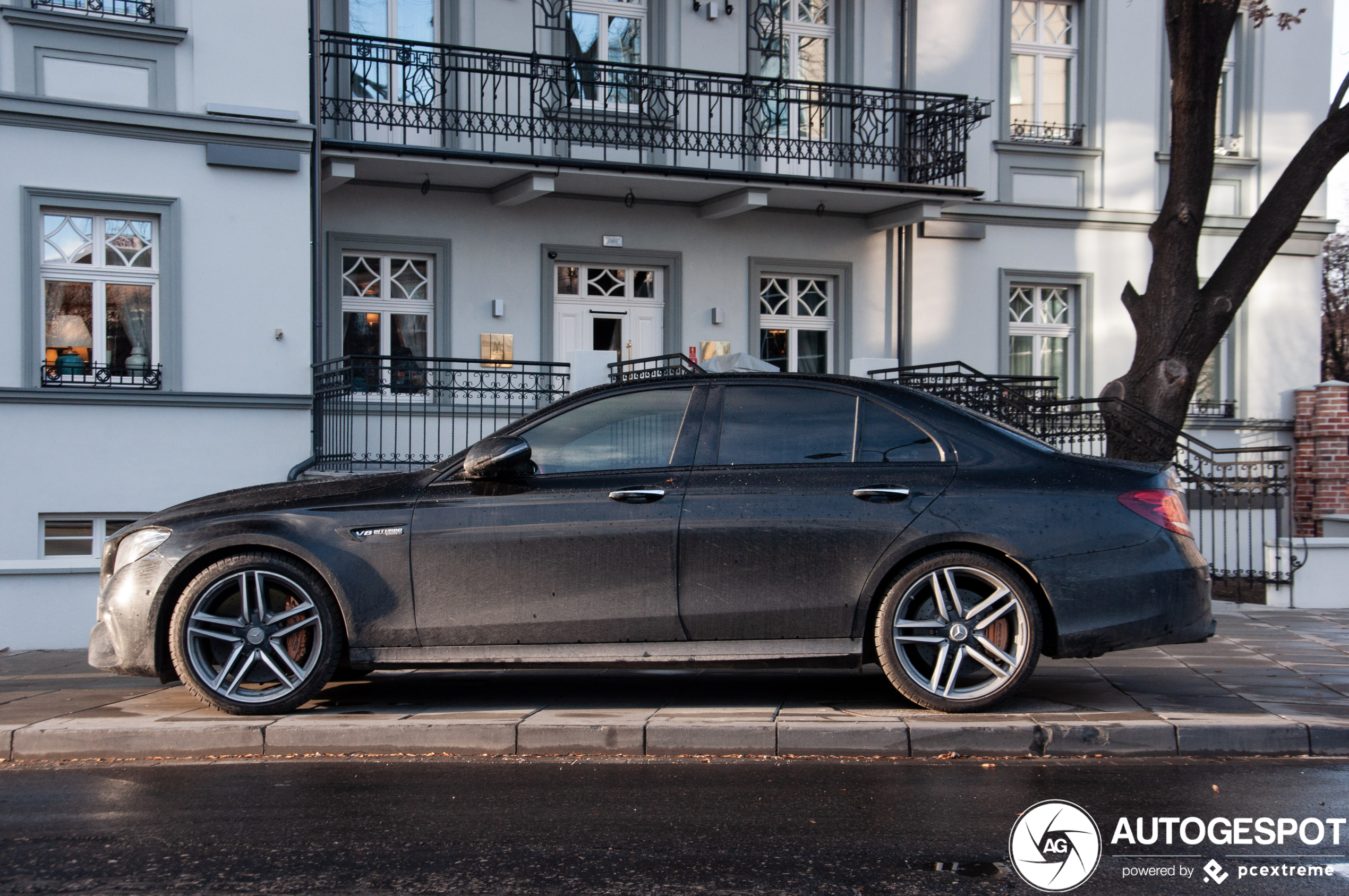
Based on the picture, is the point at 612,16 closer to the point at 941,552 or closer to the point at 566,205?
the point at 566,205

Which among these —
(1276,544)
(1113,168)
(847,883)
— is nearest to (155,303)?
(847,883)

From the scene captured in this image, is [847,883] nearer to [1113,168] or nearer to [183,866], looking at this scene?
[183,866]

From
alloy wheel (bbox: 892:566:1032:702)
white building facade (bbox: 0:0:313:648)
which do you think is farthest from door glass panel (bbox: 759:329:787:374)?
alloy wheel (bbox: 892:566:1032:702)

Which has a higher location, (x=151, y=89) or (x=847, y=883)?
(x=151, y=89)

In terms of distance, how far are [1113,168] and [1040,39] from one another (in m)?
2.12

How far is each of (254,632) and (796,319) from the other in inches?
437

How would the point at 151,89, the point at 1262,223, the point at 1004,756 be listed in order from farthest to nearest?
the point at 151,89, the point at 1262,223, the point at 1004,756

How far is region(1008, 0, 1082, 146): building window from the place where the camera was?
16156 mm

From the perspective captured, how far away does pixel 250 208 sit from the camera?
12.0 metres

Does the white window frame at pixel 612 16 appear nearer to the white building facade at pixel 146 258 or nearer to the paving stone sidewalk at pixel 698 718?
the white building facade at pixel 146 258

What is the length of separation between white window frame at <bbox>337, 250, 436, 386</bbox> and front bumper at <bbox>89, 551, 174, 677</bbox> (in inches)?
333

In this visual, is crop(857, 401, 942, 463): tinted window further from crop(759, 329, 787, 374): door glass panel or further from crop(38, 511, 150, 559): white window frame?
crop(759, 329, 787, 374): door glass panel

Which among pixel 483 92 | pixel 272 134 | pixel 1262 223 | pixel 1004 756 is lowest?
pixel 1004 756

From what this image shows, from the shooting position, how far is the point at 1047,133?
1625cm
